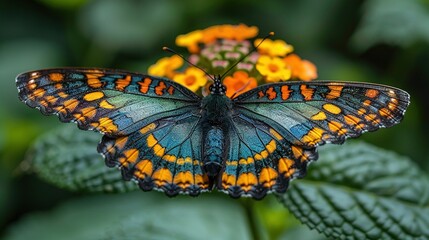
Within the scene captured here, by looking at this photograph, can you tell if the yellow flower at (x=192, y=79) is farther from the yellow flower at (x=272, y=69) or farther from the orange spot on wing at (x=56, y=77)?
the orange spot on wing at (x=56, y=77)

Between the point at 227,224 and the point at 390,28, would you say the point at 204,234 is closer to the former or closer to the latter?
the point at 227,224

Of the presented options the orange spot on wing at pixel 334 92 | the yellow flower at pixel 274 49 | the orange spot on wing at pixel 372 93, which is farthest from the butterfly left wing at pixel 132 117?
the orange spot on wing at pixel 372 93

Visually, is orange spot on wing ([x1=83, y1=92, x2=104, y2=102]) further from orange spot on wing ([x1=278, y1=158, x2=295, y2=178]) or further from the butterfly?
orange spot on wing ([x1=278, y1=158, x2=295, y2=178])

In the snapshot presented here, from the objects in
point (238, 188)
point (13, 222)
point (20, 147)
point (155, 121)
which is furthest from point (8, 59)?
point (238, 188)

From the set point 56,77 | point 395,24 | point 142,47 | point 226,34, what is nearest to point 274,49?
point 226,34

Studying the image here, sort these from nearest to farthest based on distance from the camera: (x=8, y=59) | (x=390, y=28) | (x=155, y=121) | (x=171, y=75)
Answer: (x=155, y=121) < (x=171, y=75) < (x=390, y=28) < (x=8, y=59)

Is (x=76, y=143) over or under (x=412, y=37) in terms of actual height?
under
